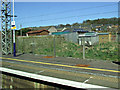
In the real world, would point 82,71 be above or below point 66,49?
below

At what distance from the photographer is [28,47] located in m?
18.2

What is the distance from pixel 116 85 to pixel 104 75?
4.45ft

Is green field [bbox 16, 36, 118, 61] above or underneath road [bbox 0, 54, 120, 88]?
above

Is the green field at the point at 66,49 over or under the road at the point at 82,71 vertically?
over

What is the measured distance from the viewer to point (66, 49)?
1770cm

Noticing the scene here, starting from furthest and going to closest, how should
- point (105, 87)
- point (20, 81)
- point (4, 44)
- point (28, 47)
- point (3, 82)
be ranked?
point (28, 47) < point (4, 44) < point (3, 82) < point (20, 81) < point (105, 87)

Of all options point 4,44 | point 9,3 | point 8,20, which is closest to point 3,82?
point 4,44

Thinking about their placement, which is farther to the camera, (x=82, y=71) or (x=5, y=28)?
(x=5, y=28)

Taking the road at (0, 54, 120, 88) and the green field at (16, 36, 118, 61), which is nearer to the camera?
the road at (0, 54, 120, 88)

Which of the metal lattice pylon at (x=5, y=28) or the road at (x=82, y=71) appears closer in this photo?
the road at (x=82, y=71)

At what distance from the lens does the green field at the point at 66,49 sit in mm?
12356

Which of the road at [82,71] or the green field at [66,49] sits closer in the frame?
the road at [82,71]

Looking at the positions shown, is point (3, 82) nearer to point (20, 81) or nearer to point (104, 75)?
point (20, 81)

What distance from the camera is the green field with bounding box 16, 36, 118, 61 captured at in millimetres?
12356
